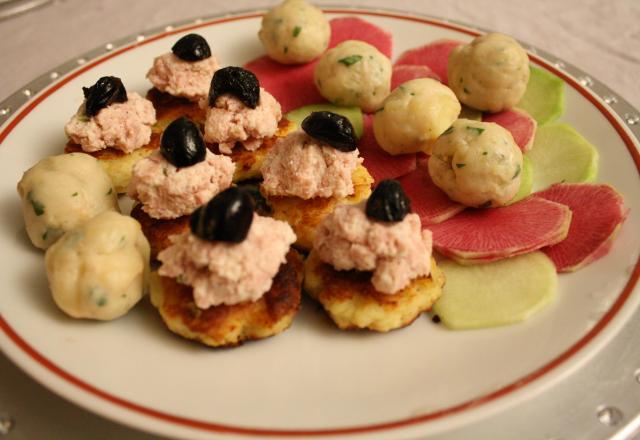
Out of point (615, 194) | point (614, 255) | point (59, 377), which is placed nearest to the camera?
point (59, 377)

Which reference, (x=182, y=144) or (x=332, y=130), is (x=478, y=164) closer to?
(x=332, y=130)

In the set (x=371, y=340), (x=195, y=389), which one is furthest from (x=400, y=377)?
(x=195, y=389)

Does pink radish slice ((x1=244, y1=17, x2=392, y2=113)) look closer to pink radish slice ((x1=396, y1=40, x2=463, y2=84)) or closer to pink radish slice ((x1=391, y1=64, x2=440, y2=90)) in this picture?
pink radish slice ((x1=396, y1=40, x2=463, y2=84))

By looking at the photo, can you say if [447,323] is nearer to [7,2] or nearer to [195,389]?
[195,389]

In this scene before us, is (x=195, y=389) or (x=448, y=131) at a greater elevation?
(x=448, y=131)

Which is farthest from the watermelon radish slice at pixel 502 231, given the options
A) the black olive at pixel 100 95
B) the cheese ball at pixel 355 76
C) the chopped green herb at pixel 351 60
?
the black olive at pixel 100 95

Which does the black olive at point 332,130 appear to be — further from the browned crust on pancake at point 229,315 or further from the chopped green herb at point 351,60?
the chopped green herb at point 351,60
